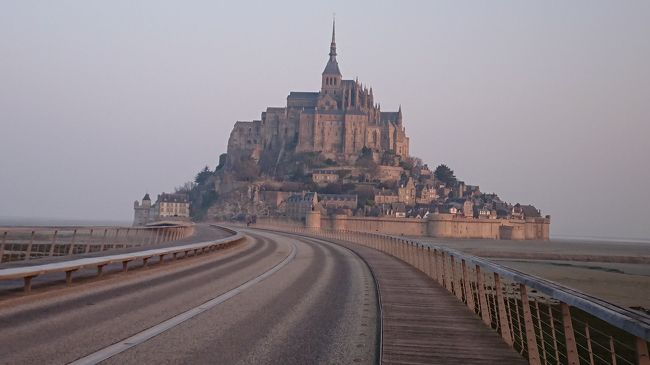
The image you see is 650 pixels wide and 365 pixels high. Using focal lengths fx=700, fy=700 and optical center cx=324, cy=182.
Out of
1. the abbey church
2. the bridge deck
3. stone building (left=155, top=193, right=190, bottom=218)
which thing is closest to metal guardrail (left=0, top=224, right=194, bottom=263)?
the bridge deck

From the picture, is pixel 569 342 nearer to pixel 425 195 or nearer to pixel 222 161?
pixel 425 195

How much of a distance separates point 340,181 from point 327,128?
15.4 m

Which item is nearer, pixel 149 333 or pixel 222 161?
pixel 149 333

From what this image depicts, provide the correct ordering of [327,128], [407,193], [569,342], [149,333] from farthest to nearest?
1. [327,128]
2. [407,193]
3. [149,333]
4. [569,342]

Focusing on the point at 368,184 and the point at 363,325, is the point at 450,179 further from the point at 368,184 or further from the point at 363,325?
the point at 363,325

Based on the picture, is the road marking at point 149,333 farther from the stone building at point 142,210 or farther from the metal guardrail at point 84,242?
the stone building at point 142,210

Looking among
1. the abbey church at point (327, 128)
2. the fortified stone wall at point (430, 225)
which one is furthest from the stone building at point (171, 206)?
the fortified stone wall at point (430, 225)

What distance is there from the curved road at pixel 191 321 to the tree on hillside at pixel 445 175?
6211 inches

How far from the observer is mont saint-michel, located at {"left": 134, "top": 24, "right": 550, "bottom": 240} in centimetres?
13738

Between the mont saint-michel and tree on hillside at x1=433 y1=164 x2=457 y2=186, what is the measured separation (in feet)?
0.81

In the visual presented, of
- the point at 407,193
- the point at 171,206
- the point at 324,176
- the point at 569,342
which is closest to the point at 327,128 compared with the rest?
the point at 324,176

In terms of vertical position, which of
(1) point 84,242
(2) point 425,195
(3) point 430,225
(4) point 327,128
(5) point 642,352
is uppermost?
(4) point 327,128

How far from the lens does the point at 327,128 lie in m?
164

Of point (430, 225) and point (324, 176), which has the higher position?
point (324, 176)
